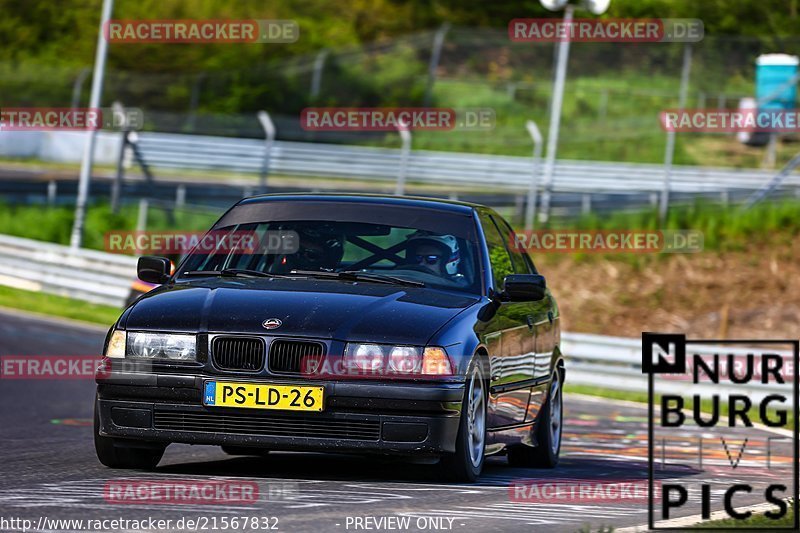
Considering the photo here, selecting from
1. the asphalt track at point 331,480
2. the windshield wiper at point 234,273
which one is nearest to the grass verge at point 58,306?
the asphalt track at point 331,480

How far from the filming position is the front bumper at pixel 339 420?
304 inches

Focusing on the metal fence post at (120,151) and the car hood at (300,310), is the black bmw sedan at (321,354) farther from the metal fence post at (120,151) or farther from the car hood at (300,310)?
the metal fence post at (120,151)

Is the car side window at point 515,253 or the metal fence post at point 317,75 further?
the metal fence post at point 317,75

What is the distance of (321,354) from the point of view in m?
7.73

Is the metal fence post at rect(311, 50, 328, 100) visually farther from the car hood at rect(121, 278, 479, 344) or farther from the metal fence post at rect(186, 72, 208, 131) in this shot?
the car hood at rect(121, 278, 479, 344)

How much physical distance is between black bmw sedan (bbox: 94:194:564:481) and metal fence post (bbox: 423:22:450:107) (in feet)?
94.5

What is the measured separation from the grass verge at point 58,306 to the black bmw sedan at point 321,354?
14614 millimetres

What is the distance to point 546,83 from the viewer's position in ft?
120

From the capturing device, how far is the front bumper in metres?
7.71

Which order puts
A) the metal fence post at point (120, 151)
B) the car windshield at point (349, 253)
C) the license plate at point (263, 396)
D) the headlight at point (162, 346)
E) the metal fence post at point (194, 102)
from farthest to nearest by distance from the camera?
the metal fence post at point (194, 102) → the metal fence post at point (120, 151) → the car windshield at point (349, 253) → the headlight at point (162, 346) → the license plate at point (263, 396)

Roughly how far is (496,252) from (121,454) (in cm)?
268

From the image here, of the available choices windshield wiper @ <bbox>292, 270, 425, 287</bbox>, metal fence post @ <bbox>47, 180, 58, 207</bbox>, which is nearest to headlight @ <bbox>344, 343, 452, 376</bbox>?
windshield wiper @ <bbox>292, 270, 425, 287</bbox>

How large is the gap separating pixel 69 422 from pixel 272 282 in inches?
146

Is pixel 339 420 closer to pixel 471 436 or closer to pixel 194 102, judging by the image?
pixel 471 436
